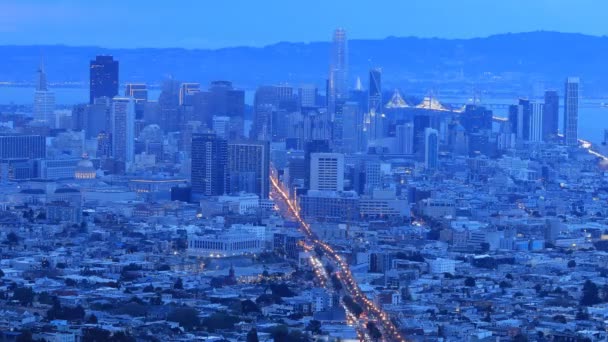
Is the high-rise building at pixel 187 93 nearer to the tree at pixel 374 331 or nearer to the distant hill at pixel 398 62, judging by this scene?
the distant hill at pixel 398 62

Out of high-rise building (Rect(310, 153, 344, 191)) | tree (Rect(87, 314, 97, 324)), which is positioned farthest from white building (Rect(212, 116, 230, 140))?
tree (Rect(87, 314, 97, 324))

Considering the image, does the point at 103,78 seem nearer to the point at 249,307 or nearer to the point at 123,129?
the point at 123,129

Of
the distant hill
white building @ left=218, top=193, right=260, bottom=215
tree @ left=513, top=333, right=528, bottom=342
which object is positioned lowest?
tree @ left=513, top=333, right=528, bottom=342

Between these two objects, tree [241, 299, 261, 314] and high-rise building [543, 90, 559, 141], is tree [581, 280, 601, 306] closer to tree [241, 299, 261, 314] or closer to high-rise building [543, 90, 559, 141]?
tree [241, 299, 261, 314]

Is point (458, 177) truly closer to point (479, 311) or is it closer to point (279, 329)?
point (479, 311)

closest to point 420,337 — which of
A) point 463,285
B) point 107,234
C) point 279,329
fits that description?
point 279,329

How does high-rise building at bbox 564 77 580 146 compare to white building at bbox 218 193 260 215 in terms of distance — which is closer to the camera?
white building at bbox 218 193 260 215
